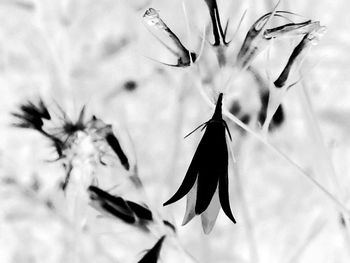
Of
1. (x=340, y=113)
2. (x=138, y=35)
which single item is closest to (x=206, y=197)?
A: (x=138, y=35)

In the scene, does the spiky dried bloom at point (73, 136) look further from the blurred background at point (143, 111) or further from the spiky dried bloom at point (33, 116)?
the blurred background at point (143, 111)

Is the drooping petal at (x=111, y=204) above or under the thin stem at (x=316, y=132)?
under

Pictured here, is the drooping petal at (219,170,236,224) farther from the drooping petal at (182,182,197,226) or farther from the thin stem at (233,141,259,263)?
the thin stem at (233,141,259,263)

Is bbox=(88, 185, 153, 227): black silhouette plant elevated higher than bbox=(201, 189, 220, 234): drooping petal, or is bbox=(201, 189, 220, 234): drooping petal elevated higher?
bbox=(201, 189, 220, 234): drooping petal

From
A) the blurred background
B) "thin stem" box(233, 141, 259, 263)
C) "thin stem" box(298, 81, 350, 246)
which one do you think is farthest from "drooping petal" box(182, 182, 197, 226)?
the blurred background

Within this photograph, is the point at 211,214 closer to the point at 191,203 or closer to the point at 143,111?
the point at 191,203

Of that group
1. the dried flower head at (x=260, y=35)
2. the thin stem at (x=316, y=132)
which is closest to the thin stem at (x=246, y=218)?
the thin stem at (x=316, y=132)

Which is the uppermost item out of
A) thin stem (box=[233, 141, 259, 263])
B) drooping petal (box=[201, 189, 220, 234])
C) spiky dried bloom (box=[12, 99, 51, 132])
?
spiky dried bloom (box=[12, 99, 51, 132])
